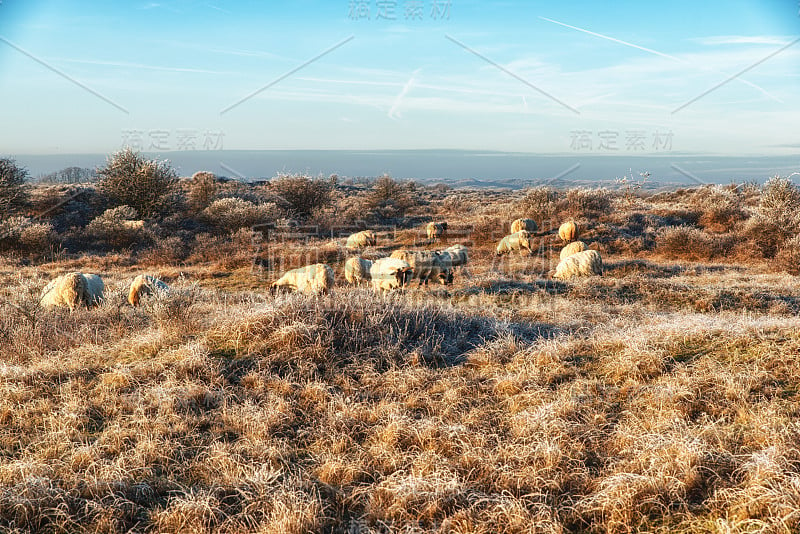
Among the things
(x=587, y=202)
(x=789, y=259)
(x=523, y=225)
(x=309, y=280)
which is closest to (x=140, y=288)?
(x=309, y=280)

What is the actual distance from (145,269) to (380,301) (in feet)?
39.3

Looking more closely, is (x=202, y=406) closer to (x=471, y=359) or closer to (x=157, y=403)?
(x=157, y=403)

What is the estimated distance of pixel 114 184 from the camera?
23609 millimetres

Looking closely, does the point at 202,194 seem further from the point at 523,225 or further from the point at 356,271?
the point at 356,271

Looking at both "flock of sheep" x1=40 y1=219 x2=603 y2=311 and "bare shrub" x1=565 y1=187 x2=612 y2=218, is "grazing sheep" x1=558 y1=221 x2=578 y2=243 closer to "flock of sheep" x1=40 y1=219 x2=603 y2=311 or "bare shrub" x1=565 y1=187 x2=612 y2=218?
"flock of sheep" x1=40 y1=219 x2=603 y2=311

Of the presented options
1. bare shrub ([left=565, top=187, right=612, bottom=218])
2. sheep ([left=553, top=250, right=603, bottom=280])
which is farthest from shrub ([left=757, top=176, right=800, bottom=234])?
sheep ([left=553, top=250, right=603, bottom=280])

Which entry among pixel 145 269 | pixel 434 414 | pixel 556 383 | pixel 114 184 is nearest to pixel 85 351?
pixel 434 414

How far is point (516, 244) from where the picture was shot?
700 inches

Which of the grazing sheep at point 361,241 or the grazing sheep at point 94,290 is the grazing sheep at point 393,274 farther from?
the grazing sheep at point 361,241

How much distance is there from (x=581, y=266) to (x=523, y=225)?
7175mm

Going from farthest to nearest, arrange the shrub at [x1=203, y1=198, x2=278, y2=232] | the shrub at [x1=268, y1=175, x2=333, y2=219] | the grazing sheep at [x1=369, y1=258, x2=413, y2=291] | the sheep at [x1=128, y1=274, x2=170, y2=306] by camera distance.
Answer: the shrub at [x1=268, y1=175, x2=333, y2=219] → the shrub at [x1=203, y1=198, x2=278, y2=232] → the grazing sheep at [x1=369, y1=258, x2=413, y2=291] → the sheep at [x1=128, y1=274, x2=170, y2=306]

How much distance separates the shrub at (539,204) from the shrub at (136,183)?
17574 mm

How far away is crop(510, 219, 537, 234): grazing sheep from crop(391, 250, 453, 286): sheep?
27.1 ft

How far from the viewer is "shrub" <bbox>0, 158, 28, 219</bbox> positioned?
814 inches
